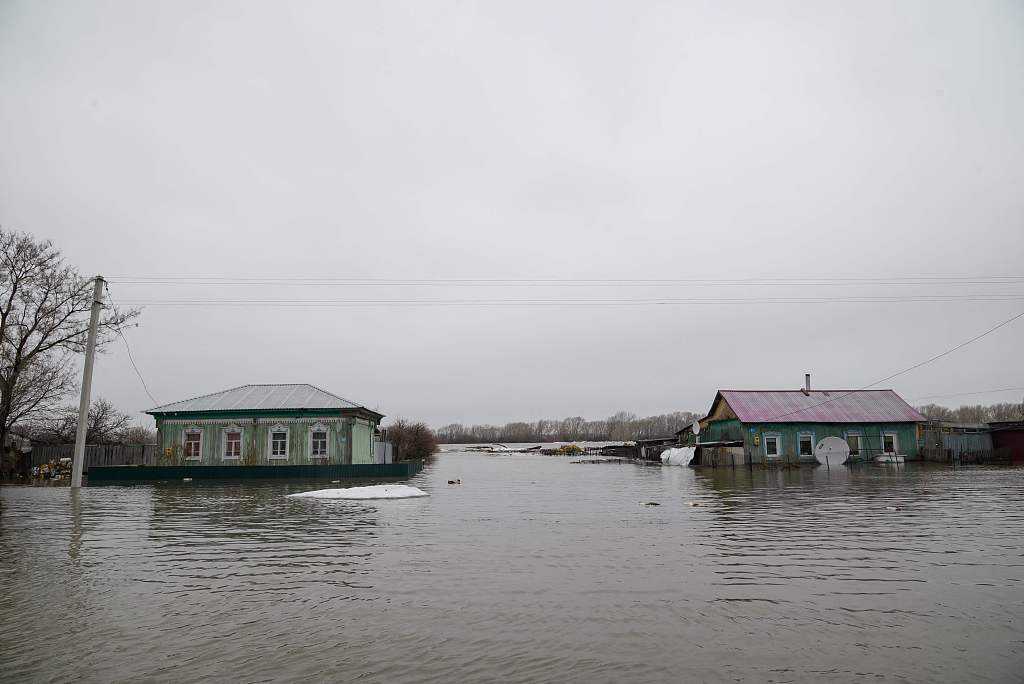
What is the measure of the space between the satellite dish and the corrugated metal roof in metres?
32.6

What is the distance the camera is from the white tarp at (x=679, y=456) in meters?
50.5

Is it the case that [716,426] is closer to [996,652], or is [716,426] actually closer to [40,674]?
[996,652]

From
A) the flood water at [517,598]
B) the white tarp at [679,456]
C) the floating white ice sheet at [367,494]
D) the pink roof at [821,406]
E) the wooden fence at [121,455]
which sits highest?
the pink roof at [821,406]

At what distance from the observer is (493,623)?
7156 mm

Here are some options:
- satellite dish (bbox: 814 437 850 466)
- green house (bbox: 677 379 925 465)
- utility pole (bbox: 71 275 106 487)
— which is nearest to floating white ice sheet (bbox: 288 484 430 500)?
utility pole (bbox: 71 275 106 487)

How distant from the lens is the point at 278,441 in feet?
122

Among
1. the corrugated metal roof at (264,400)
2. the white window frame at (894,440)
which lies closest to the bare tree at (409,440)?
the corrugated metal roof at (264,400)

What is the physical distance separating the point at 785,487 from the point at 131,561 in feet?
77.6

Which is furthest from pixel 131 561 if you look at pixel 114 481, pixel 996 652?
pixel 114 481

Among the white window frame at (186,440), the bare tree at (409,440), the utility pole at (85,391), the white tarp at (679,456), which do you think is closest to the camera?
the utility pole at (85,391)

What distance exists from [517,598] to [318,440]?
31.1 meters

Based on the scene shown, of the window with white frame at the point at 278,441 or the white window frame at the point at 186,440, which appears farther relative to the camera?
the white window frame at the point at 186,440

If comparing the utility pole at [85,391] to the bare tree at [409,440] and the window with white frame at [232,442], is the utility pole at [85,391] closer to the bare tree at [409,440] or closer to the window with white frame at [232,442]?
the window with white frame at [232,442]

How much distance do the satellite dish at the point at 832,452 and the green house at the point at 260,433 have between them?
32523mm
